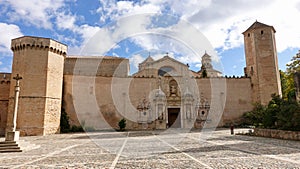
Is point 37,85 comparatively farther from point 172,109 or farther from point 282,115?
point 282,115

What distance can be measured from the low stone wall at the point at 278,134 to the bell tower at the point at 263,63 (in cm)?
1119

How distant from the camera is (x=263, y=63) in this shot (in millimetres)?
24375

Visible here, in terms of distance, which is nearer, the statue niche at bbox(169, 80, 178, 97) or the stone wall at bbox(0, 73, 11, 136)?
the stone wall at bbox(0, 73, 11, 136)

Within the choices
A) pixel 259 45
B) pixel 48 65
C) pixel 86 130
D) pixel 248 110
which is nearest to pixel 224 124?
pixel 248 110

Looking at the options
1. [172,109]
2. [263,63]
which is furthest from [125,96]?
[263,63]

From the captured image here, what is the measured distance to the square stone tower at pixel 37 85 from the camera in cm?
1822

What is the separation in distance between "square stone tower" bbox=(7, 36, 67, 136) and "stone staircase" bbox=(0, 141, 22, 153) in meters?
9.32

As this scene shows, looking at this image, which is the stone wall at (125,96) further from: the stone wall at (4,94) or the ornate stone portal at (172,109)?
the stone wall at (4,94)

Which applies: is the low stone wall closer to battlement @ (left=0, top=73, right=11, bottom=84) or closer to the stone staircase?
the stone staircase

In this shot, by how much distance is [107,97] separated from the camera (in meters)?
24.0

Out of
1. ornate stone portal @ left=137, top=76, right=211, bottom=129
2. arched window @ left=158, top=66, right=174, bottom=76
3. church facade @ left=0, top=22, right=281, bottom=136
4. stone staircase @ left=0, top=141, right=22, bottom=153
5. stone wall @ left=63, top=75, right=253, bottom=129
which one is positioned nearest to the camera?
stone staircase @ left=0, top=141, right=22, bottom=153

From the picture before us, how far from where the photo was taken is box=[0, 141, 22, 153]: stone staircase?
29.5ft

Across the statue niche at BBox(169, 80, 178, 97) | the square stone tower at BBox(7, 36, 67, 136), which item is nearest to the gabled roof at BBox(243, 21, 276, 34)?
the statue niche at BBox(169, 80, 178, 97)

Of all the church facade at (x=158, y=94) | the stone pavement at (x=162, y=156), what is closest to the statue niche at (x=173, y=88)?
the church facade at (x=158, y=94)
